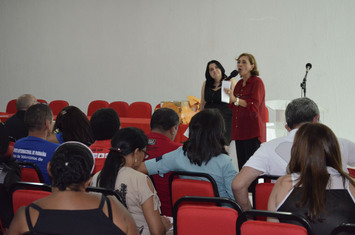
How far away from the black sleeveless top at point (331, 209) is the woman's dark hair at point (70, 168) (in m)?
0.92

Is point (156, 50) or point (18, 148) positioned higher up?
point (156, 50)

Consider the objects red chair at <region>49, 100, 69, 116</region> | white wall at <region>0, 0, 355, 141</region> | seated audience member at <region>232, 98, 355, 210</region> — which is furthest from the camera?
red chair at <region>49, 100, 69, 116</region>

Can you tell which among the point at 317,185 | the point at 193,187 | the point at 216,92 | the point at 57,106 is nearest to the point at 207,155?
the point at 193,187

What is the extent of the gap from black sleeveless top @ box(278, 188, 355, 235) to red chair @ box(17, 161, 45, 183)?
1.66 meters

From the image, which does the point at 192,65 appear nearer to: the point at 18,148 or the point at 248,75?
the point at 248,75

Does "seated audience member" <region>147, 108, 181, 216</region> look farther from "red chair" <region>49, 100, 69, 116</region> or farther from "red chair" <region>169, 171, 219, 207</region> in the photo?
"red chair" <region>49, 100, 69, 116</region>

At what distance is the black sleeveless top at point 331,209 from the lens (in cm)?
192

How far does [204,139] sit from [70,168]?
3.82 feet

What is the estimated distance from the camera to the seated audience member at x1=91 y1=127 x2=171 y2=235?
232 centimetres

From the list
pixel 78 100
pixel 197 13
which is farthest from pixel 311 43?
pixel 78 100

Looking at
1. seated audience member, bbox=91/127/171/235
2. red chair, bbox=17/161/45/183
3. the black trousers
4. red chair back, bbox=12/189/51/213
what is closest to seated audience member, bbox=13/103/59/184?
red chair, bbox=17/161/45/183

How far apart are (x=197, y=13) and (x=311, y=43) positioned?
245 centimetres

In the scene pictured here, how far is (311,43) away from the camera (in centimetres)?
834

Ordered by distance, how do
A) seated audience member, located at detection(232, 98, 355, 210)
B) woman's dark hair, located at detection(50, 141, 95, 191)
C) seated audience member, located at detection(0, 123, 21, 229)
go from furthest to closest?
seated audience member, located at detection(0, 123, 21, 229), seated audience member, located at detection(232, 98, 355, 210), woman's dark hair, located at detection(50, 141, 95, 191)
